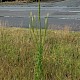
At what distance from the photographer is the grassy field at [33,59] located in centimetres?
493

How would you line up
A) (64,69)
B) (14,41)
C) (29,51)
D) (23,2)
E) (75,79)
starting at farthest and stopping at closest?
(23,2), (14,41), (29,51), (64,69), (75,79)

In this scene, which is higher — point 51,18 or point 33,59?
point 33,59

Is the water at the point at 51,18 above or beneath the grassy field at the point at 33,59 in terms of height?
beneath

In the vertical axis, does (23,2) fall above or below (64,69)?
below

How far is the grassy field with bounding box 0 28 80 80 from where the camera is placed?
4926mm

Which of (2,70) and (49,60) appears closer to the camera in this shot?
(2,70)

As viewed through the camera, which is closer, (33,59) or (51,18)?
(33,59)

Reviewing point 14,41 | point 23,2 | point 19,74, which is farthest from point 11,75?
point 23,2

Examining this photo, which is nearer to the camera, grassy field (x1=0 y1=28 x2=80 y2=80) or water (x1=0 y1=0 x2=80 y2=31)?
grassy field (x1=0 y1=28 x2=80 y2=80)

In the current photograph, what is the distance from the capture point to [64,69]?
5.14m

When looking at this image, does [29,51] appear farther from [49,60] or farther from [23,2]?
[23,2]

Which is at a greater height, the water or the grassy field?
the grassy field

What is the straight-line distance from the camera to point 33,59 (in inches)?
218

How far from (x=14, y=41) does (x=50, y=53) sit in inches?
50.7
